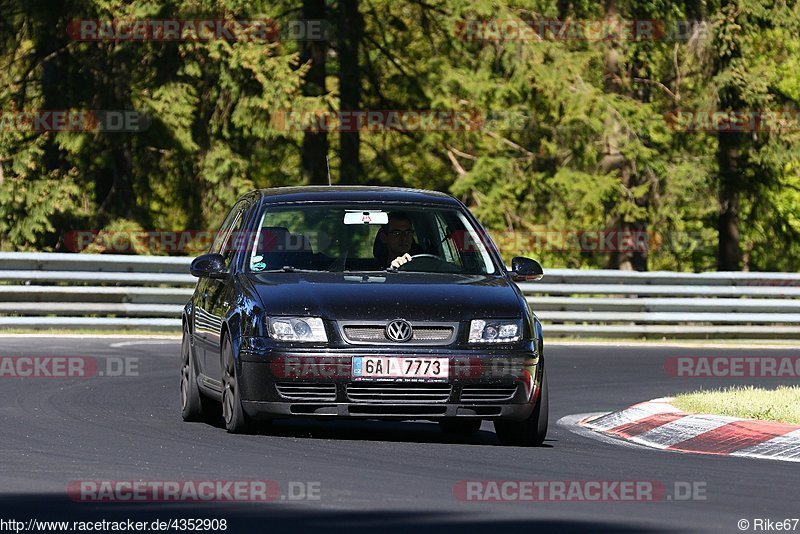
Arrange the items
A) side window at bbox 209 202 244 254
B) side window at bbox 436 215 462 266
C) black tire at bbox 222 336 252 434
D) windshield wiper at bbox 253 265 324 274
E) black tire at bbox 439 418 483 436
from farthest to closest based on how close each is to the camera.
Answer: side window at bbox 209 202 244 254 → black tire at bbox 439 418 483 436 → side window at bbox 436 215 462 266 → windshield wiper at bbox 253 265 324 274 → black tire at bbox 222 336 252 434

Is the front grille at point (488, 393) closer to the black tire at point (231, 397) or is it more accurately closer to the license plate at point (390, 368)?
the license plate at point (390, 368)

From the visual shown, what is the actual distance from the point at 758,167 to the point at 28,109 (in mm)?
15608

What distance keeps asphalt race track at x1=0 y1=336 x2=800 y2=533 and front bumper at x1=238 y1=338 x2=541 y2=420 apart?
0.72ft

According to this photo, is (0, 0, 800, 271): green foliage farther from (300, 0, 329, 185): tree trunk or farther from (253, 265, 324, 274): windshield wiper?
(253, 265, 324, 274): windshield wiper

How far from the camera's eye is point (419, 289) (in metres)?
11.1

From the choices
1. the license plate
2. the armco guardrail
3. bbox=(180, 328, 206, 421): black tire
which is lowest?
the armco guardrail

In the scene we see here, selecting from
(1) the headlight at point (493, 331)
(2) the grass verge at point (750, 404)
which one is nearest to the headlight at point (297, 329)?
(1) the headlight at point (493, 331)

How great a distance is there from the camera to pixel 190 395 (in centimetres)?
1252

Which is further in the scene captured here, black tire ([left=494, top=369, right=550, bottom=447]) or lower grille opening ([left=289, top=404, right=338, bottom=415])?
black tire ([left=494, top=369, right=550, bottom=447])

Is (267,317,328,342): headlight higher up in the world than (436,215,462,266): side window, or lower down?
lower down

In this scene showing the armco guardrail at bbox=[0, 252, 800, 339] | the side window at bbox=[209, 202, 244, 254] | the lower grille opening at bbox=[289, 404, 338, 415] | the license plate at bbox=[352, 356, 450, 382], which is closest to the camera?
the license plate at bbox=[352, 356, 450, 382]

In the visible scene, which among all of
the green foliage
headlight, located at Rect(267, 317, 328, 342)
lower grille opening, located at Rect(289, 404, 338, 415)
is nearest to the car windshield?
headlight, located at Rect(267, 317, 328, 342)

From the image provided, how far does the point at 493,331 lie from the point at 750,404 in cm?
276

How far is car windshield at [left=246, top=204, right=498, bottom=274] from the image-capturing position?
38.8ft
